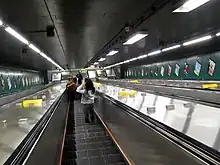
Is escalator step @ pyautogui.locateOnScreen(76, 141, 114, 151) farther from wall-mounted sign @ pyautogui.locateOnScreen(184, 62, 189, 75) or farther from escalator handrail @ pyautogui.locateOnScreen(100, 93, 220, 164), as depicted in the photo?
wall-mounted sign @ pyautogui.locateOnScreen(184, 62, 189, 75)

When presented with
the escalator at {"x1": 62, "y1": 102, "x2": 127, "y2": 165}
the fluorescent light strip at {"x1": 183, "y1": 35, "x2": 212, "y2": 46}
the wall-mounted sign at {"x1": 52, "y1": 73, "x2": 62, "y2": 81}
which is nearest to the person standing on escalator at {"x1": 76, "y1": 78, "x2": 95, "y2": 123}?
the escalator at {"x1": 62, "y1": 102, "x2": 127, "y2": 165}

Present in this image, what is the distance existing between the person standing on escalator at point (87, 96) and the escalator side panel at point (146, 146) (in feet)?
9.58

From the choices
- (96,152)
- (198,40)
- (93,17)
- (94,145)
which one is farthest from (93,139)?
(198,40)

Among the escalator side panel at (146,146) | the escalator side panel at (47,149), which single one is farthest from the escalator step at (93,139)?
the escalator side panel at (47,149)

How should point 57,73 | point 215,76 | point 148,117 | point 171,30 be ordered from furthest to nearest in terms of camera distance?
1. point 57,73
2. point 215,76
3. point 171,30
4. point 148,117

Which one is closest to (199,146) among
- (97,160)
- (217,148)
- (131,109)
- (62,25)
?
(217,148)

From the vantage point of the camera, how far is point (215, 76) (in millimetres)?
10617

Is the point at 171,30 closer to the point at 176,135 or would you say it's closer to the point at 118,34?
the point at 118,34

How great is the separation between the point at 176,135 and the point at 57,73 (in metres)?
35.8

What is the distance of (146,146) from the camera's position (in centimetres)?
288

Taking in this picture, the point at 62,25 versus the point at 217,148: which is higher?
the point at 62,25

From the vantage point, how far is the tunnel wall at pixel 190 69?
35.1ft

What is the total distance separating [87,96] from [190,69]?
7.35 m

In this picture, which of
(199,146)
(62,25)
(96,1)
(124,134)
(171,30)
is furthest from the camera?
(171,30)
